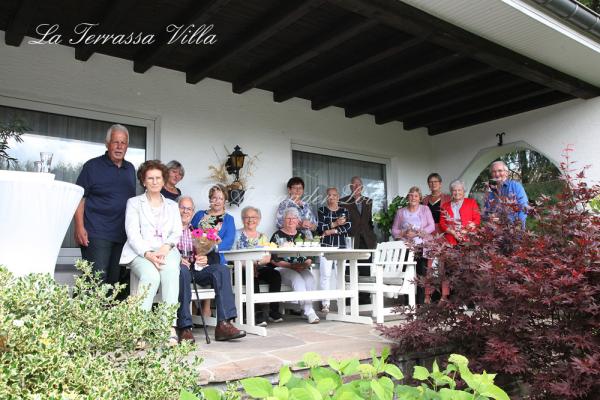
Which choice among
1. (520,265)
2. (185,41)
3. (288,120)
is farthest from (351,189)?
(520,265)

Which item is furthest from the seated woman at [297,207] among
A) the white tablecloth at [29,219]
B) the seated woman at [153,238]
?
the white tablecloth at [29,219]

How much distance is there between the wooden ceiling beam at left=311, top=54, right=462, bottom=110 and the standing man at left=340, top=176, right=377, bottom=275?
3.11 ft

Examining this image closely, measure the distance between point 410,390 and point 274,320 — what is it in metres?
3.13

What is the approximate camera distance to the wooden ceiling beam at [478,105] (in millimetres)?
5629

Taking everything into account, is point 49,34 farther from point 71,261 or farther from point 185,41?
point 71,261

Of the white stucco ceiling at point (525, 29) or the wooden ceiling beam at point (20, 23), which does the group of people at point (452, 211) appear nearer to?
the white stucco ceiling at point (525, 29)

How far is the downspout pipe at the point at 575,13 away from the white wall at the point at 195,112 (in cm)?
281

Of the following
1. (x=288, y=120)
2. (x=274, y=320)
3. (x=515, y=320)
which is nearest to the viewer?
(x=515, y=320)

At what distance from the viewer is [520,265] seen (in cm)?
268

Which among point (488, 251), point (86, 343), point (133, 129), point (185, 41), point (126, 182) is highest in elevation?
point (185, 41)

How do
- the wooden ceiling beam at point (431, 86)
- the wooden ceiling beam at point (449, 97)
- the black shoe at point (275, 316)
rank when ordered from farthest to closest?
the wooden ceiling beam at point (449, 97) < the wooden ceiling beam at point (431, 86) < the black shoe at point (275, 316)

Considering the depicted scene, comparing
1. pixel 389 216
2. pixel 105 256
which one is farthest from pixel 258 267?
pixel 389 216

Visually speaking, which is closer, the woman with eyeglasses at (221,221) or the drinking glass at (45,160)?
the drinking glass at (45,160)

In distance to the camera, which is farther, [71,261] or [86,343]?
[71,261]
